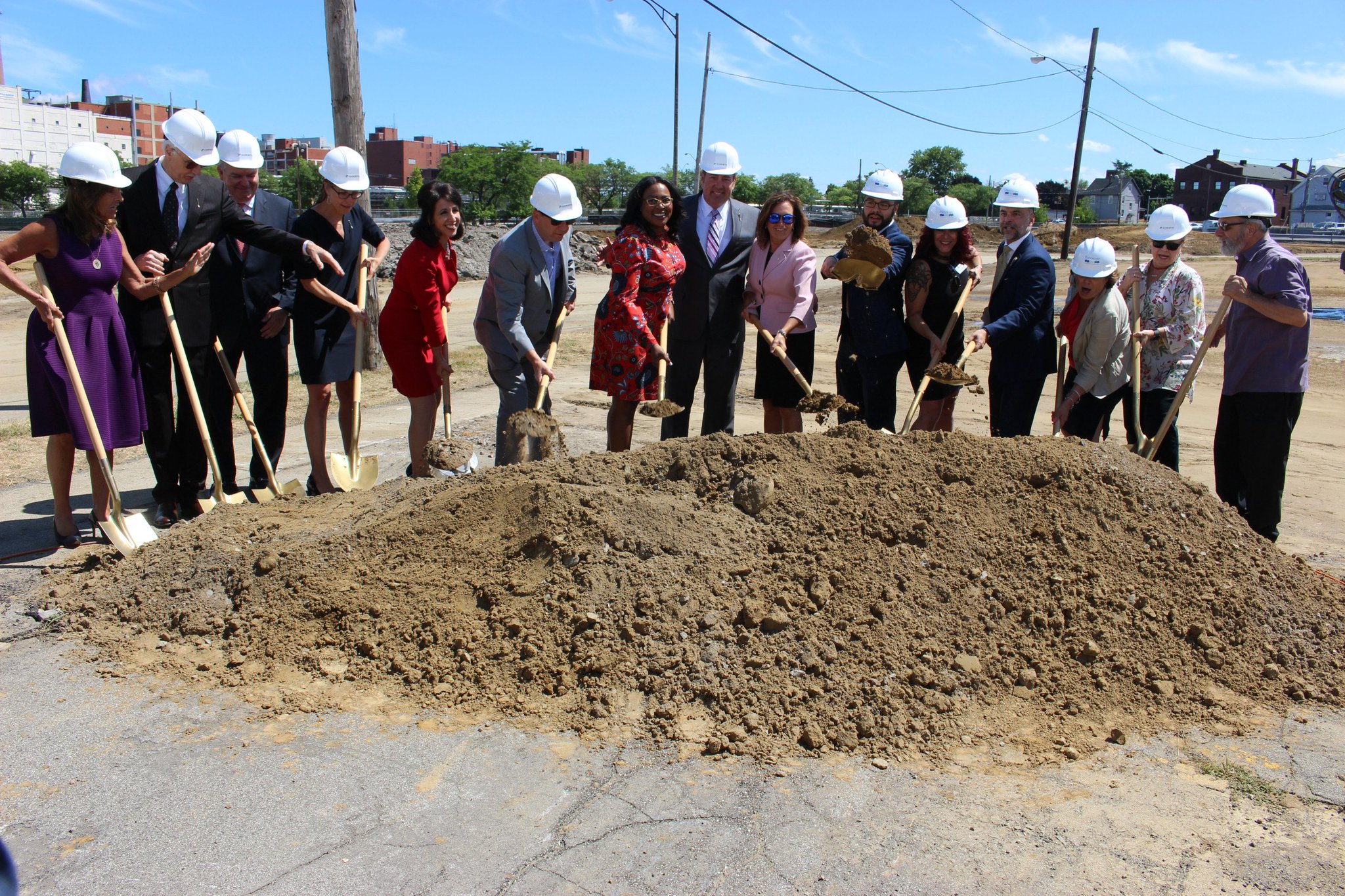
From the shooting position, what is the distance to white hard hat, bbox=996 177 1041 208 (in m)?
4.91

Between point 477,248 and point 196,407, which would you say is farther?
point 477,248

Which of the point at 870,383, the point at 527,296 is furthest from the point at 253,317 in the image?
the point at 870,383

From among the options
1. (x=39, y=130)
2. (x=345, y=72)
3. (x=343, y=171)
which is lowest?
(x=343, y=171)

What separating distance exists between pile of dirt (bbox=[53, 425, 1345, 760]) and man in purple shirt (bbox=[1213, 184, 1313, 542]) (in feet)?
2.24

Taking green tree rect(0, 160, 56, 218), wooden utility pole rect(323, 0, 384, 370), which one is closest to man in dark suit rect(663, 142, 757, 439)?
wooden utility pole rect(323, 0, 384, 370)

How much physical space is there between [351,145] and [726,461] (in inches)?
231

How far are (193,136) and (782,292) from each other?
9.49ft

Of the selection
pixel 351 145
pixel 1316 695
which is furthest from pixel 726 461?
pixel 351 145

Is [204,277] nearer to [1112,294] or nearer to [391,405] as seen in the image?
[391,405]

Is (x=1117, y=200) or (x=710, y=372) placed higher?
(x=1117, y=200)

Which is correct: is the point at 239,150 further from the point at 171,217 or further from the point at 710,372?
the point at 710,372

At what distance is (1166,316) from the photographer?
4871 mm

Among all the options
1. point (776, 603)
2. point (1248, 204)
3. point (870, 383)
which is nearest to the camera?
point (776, 603)

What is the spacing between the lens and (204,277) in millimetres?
4645
